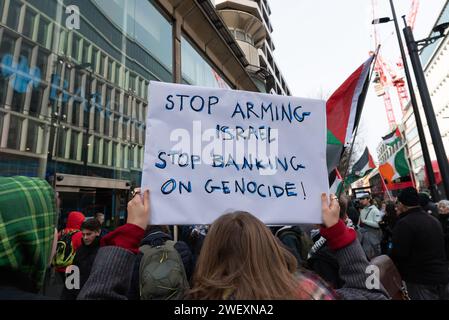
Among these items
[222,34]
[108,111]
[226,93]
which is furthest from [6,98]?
[222,34]

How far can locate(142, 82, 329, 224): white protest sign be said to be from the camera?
1.86m

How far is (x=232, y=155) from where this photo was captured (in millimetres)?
2004

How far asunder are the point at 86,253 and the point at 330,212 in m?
2.44

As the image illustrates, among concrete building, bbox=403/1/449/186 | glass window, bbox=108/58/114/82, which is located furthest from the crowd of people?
concrete building, bbox=403/1/449/186

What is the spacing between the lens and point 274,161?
2039mm

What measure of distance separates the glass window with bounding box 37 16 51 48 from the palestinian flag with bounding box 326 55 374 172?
518 cm

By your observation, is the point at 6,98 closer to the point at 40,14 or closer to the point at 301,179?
the point at 40,14

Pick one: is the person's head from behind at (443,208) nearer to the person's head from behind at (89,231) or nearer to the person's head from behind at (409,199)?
the person's head from behind at (409,199)

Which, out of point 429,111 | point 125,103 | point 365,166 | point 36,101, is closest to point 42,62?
point 36,101

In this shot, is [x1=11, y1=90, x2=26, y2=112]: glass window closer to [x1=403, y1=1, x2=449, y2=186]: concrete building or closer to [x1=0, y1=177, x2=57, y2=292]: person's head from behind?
[x1=0, y1=177, x2=57, y2=292]: person's head from behind

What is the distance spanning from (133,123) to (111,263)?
6.97 meters

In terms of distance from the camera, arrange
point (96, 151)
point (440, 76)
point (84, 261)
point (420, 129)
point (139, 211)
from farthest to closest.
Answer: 1. point (440, 76)
2. point (420, 129)
3. point (96, 151)
4. point (84, 261)
5. point (139, 211)

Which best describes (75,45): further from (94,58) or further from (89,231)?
(89,231)

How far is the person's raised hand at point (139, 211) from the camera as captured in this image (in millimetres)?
1534
